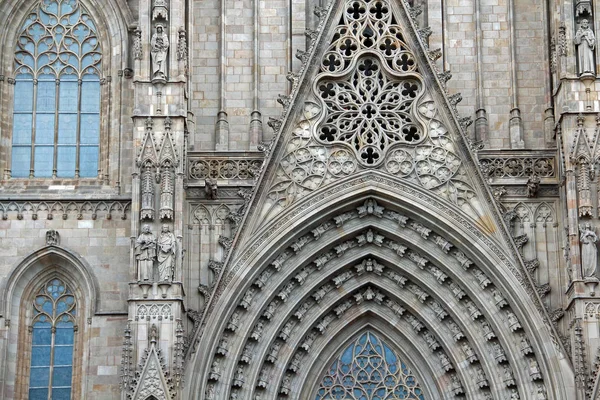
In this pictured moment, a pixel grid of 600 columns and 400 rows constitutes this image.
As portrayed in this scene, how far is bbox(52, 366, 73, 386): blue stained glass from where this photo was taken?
87.7 ft

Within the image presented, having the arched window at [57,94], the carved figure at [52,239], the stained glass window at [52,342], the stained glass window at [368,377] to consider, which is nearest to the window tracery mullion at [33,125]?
the arched window at [57,94]

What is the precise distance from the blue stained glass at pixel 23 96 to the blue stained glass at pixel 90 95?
913 mm

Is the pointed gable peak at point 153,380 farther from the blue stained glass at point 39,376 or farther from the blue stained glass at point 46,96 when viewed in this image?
the blue stained glass at point 46,96

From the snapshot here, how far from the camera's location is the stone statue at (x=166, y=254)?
25562mm

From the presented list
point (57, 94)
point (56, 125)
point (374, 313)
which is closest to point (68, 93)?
point (57, 94)

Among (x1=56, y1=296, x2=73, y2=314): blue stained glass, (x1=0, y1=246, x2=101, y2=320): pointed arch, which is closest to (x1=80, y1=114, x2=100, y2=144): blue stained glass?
(x1=0, y1=246, x2=101, y2=320): pointed arch

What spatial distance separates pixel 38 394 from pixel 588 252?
9.32 m

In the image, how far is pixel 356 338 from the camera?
2778cm

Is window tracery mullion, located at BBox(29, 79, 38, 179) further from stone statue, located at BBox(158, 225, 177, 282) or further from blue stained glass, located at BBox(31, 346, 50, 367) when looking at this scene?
stone statue, located at BBox(158, 225, 177, 282)

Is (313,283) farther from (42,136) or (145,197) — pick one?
(42,136)

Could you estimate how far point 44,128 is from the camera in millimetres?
28156

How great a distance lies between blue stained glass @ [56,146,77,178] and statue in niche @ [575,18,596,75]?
347 inches

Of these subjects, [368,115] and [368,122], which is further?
[368,115]

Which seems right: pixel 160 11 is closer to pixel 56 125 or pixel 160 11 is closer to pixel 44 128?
pixel 56 125
